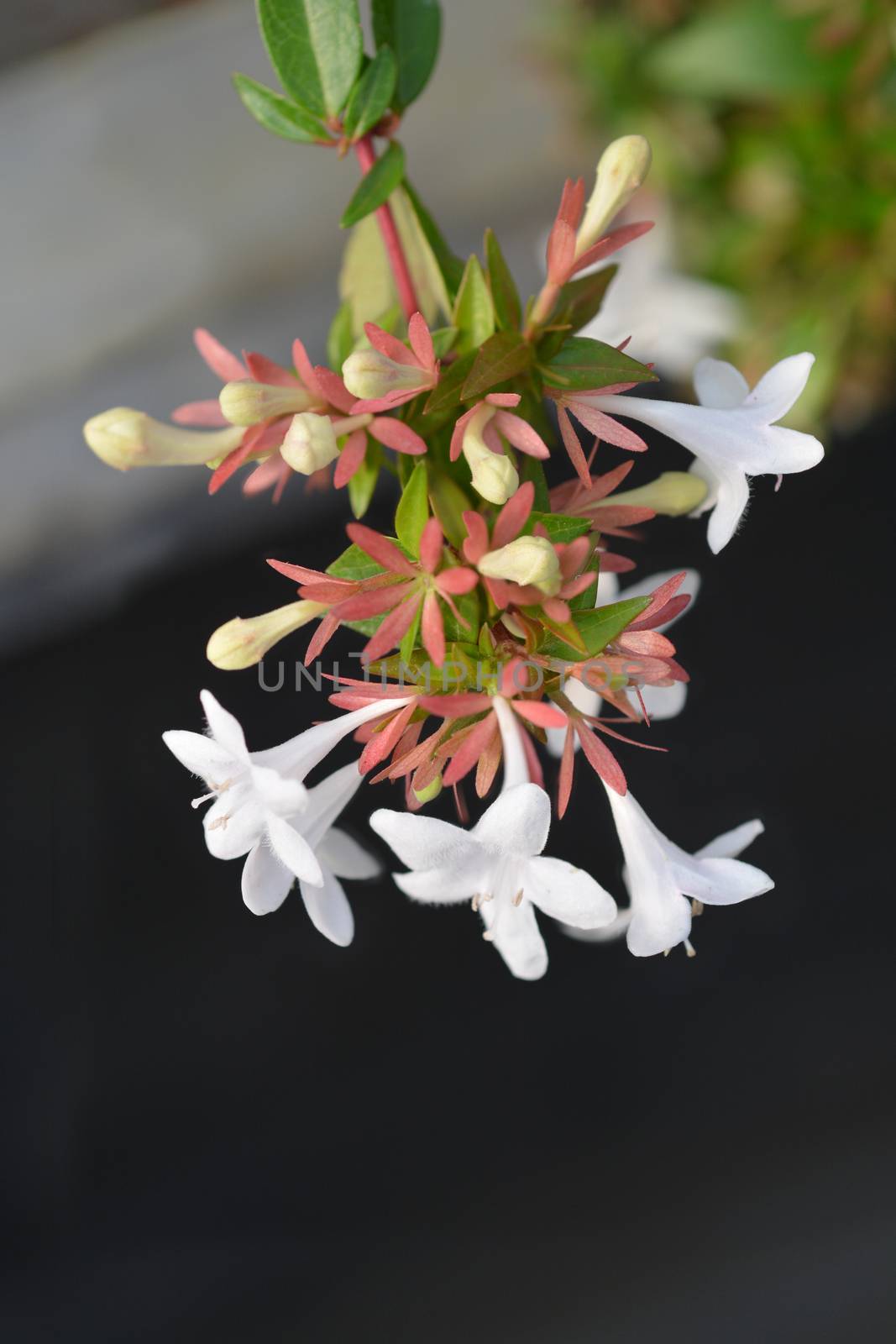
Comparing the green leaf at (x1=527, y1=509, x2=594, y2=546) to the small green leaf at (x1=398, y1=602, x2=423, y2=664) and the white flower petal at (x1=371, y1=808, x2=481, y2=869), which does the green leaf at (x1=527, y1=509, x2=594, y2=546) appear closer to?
the small green leaf at (x1=398, y1=602, x2=423, y2=664)

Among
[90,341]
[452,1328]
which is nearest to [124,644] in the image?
[90,341]

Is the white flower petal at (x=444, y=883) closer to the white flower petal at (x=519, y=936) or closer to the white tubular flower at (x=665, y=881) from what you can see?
the white flower petal at (x=519, y=936)

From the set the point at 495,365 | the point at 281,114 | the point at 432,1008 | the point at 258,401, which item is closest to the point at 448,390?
the point at 495,365

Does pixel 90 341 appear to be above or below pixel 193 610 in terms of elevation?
above

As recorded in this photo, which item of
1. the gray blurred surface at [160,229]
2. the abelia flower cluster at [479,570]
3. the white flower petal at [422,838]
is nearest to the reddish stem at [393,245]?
the abelia flower cluster at [479,570]

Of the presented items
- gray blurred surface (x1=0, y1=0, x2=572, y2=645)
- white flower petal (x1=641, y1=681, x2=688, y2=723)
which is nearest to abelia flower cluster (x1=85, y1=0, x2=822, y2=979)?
white flower petal (x1=641, y1=681, x2=688, y2=723)

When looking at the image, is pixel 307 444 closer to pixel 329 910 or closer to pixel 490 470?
pixel 490 470

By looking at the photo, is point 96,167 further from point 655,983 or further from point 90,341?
A: point 655,983
